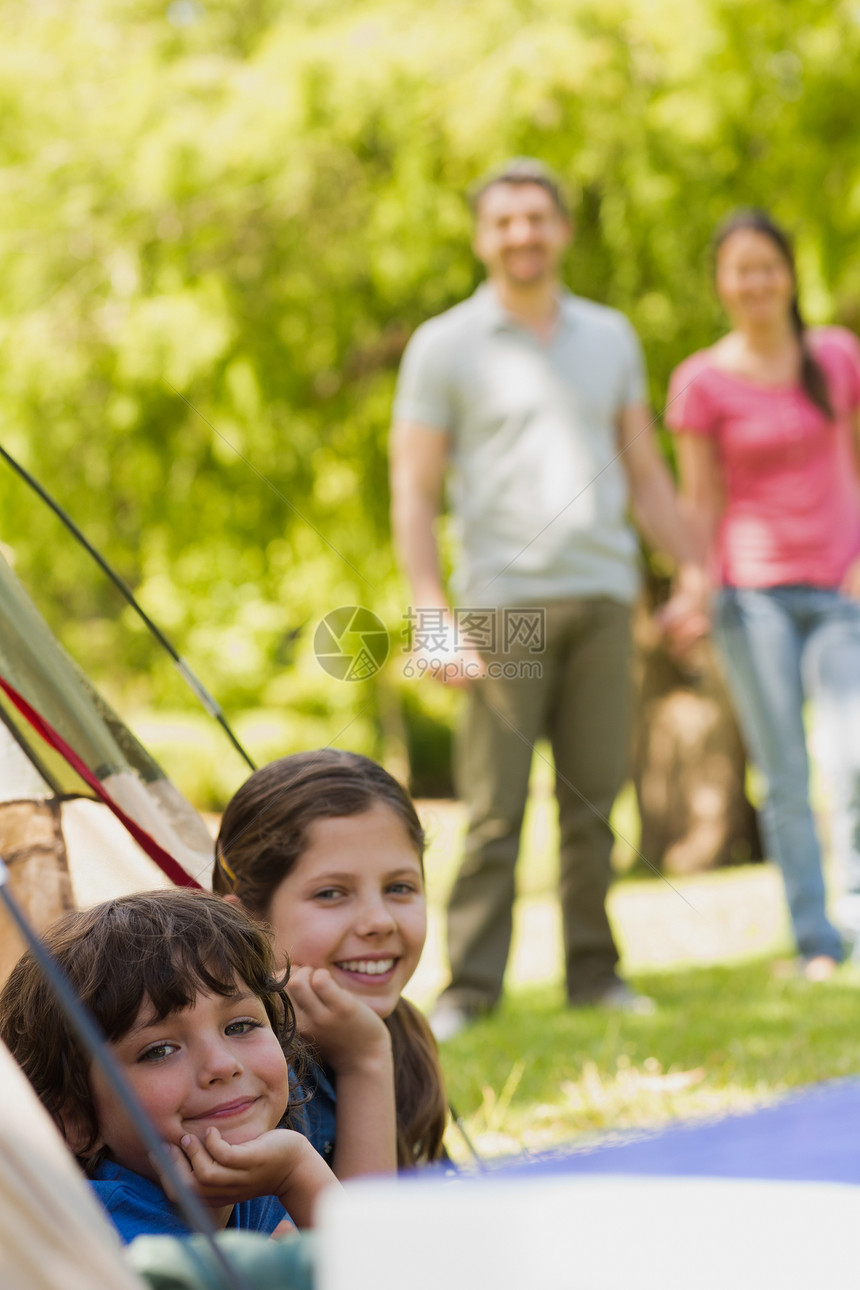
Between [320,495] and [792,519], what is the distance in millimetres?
2864

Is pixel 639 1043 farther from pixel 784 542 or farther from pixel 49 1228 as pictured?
pixel 49 1228

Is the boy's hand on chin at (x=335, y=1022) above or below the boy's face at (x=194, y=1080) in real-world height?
below

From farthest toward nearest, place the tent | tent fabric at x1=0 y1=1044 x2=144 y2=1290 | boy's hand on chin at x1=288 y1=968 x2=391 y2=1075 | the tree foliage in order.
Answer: the tree foliage → the tent → boy's hand on chin at x1=288 y1=968 x2=391 y2=1075 → tent fabric at x1=0 y1=1044 x2=144 y2=1290

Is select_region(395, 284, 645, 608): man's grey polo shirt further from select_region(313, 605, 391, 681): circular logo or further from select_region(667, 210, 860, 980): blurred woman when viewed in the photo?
select_region(313, 605, 391, 681): circular logo

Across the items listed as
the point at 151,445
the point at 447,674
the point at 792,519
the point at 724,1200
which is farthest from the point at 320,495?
the point at 724,1200

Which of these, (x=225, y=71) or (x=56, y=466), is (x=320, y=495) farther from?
(x=225, y=71)

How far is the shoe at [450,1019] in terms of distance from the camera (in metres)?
2.35

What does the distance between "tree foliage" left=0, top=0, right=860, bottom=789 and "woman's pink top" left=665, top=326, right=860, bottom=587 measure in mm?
1976

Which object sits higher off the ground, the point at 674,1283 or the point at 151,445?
the point at 674,1283

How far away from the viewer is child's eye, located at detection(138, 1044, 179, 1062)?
3.35ft

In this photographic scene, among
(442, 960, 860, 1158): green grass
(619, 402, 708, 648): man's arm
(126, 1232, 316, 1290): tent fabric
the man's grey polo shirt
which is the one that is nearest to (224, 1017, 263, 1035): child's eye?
(126, 1232, 316, 1290): tent fabric

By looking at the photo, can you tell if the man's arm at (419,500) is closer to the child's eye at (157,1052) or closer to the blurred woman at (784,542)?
the blurred woman at (784,542)

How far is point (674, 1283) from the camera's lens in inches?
26.1

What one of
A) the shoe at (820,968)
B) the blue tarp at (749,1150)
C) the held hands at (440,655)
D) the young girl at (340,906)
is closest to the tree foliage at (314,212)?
the shoe at (820,968)
